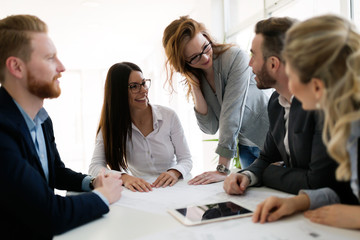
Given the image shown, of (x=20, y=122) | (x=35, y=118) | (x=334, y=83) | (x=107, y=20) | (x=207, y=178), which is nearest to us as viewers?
(x=334, y=83)

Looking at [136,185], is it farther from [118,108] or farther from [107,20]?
[107,20]

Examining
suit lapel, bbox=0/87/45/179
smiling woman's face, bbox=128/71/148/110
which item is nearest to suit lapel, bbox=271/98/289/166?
smiling woman's face, bbox=128/71/148/110

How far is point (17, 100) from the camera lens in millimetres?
1249

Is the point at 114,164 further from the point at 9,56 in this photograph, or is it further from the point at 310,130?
the point at 310,130

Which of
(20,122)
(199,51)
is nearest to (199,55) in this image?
(199,51)

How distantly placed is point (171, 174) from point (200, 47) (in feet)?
2.51

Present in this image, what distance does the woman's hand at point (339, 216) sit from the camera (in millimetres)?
840

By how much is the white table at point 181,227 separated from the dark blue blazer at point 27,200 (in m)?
0.04

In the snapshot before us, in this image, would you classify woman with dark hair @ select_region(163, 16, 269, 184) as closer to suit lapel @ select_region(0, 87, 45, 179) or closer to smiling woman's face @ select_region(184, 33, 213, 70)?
smiling woman's face @ select_region(184, 33, 213, 70)

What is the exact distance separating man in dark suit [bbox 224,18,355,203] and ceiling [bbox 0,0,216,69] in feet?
10.3

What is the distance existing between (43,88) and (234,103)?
1.06 meters

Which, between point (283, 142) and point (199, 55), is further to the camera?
point (199, 55)

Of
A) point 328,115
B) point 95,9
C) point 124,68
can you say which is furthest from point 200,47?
point 95,9

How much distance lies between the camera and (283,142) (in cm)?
142
